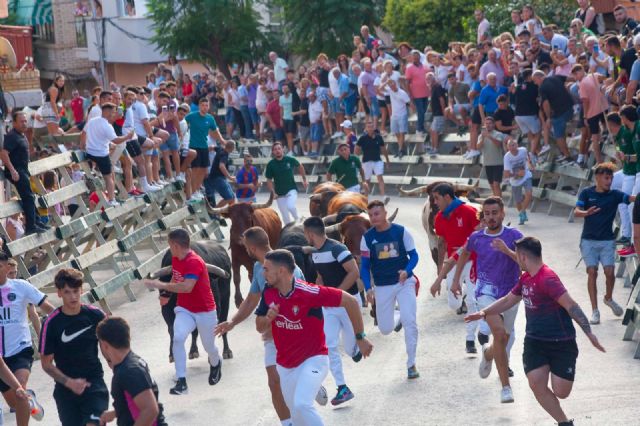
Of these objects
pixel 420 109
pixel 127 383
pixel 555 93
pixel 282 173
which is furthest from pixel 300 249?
pixel 420 109

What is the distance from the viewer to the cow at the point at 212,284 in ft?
42.0

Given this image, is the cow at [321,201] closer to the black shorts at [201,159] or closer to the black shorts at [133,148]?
the black shorts at [133,148]

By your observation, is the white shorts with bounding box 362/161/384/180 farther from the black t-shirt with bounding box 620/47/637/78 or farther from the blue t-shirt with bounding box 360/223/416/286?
the blue t-shirt with bounding box 360/223/416/286

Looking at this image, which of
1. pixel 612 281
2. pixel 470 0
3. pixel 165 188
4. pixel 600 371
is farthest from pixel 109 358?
pixel 470 0

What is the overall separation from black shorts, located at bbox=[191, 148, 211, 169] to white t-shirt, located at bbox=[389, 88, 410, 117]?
6.17 metres

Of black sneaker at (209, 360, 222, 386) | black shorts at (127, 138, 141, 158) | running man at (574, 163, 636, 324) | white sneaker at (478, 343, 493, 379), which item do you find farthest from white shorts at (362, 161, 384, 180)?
white sneaker at (478, 343, 493, 379)

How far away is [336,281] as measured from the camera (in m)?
12.3

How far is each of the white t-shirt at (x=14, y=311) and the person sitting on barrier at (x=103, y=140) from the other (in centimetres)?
832

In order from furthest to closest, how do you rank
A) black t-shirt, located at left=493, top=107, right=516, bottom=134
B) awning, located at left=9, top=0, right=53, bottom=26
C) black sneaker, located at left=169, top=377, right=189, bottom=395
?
awning, located at left=9, top=0, right=53, bottom=26 < black t-shirt, located at left=493, top=107, right=516, bottom=134 < black sneaker, located at left=169, top=377, right=189, bottom=395

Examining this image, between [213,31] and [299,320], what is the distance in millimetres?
34780

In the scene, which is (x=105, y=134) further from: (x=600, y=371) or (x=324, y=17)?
(x=324, y=17)

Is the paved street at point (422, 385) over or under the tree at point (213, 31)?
under

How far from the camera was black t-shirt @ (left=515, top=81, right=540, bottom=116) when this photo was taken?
2244cm

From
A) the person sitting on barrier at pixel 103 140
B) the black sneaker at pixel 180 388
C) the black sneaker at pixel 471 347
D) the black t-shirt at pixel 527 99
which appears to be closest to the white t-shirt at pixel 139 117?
the person sitting on barrier at pixel 103 140
